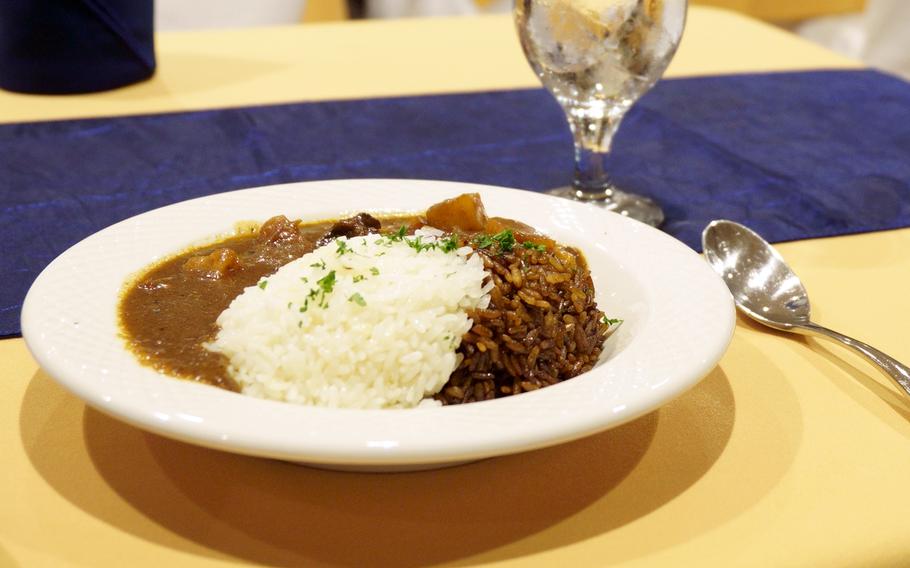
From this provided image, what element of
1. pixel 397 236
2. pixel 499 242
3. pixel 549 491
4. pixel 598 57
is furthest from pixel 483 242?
pixel 598 57

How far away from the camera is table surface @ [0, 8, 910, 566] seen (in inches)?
44.5

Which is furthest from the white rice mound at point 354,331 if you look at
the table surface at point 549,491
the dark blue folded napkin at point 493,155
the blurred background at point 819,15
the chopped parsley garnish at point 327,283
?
the blurred background at point 819,15

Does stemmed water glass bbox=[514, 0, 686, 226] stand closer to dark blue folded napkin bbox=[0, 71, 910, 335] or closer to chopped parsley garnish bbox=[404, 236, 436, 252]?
dark blue folded napkin bbox=[0, 71, 910, 335]

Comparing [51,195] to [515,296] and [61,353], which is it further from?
[515,296]

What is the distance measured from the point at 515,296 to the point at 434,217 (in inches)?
13.5

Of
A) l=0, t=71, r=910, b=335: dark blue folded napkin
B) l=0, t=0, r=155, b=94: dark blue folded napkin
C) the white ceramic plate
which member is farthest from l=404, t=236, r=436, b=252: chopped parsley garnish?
l=0, t=0, r=155, b=94: dark blue folded napkin

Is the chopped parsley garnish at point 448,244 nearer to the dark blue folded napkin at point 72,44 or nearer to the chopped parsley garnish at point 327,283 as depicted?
the chopped parsley garnish at point 327,283

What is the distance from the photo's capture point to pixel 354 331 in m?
1.29

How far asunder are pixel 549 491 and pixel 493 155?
1498 millimetres

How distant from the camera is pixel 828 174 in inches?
99.1

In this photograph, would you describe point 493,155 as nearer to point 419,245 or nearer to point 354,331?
point 419,245

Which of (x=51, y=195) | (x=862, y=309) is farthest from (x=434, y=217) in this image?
(x=51, y=195)

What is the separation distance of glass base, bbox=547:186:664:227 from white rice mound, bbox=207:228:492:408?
0.92m

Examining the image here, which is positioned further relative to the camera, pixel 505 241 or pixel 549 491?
pixel 505 241
